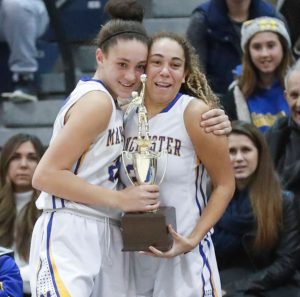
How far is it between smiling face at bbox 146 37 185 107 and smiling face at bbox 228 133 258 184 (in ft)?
4.04

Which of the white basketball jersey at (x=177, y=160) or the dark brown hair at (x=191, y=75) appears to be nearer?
the white basketball jersey at (x=177, y=160)

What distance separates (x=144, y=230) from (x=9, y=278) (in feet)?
3.25

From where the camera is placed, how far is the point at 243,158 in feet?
17.0

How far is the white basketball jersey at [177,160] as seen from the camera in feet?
12.9

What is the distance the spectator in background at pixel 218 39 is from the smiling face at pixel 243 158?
54.2 inches

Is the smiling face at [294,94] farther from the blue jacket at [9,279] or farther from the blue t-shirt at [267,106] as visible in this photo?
the blue jacket at [9,279]

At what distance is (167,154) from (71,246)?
Result: 1.71 ft

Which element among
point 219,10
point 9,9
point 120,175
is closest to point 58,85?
point 9,9

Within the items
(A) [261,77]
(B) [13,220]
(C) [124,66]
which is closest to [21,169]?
(B) [13,220]

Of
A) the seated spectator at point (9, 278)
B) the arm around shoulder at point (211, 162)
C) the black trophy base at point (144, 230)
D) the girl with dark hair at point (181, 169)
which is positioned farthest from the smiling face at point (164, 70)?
the seated spectator at point (9, 278)

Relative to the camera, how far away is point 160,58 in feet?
13.0

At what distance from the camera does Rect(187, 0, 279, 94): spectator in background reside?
6566 mm

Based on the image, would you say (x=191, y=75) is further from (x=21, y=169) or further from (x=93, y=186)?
(x=21, y=169)

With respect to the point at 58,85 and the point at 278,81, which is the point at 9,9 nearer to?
the point at 58,85
